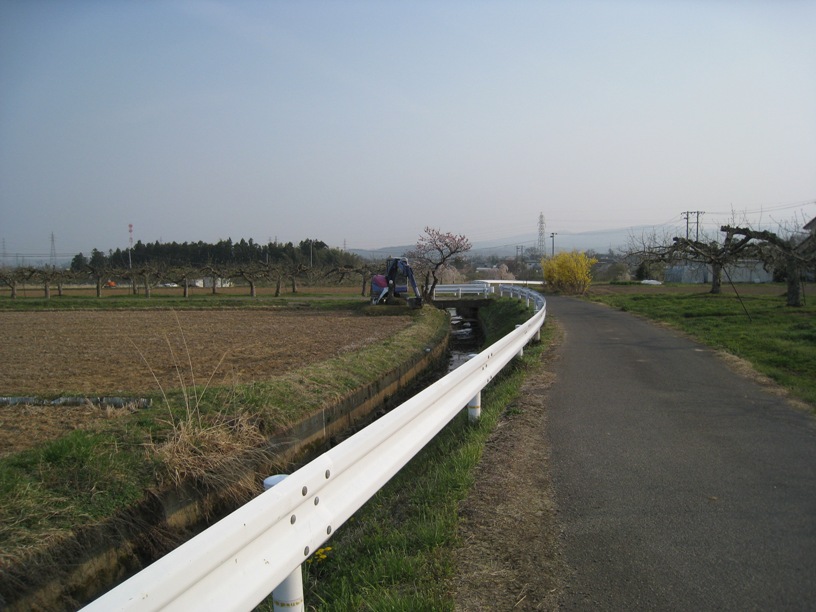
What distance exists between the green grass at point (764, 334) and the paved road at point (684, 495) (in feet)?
4.67

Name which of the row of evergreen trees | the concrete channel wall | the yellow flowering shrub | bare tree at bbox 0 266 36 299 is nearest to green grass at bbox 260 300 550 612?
the concrete channel wall

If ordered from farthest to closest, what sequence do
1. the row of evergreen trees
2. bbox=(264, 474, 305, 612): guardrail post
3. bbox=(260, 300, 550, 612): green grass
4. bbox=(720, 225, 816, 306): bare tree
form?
the row of evergreen trees → bbox=(720, 225, 816, 306): bare tree → bbox=(260, 300, 550, 612): green grass → bbox=(264, 474, 305, 612): guardrail post

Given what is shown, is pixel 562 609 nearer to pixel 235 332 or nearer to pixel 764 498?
pixel 764 498

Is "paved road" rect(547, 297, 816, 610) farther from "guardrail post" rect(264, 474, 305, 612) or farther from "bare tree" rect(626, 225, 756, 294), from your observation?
"bare tree" rect(626, 225, 756, 294)

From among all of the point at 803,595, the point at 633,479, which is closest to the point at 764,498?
the point at 633,479

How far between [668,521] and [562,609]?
1.35 m

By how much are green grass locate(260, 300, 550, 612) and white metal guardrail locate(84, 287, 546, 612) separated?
394 mm

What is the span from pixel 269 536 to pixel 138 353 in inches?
519

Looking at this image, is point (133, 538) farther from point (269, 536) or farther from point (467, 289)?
point (467, 289)

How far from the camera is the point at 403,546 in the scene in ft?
11.6

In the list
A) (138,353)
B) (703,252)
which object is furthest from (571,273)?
Result: (138,353)

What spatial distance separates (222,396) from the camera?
7879 millimetres

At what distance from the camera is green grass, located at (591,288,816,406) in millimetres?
9180

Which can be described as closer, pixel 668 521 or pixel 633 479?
pixel 668 521
